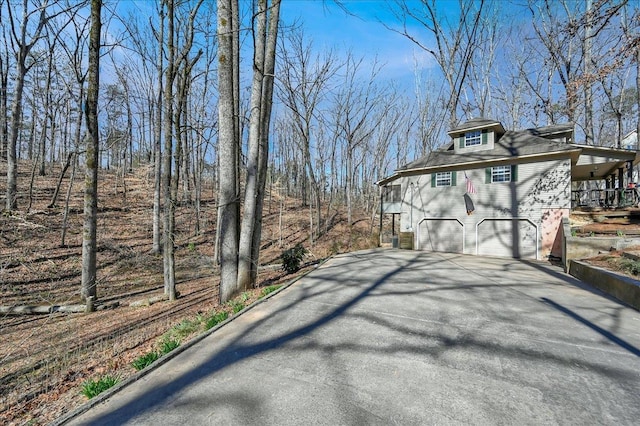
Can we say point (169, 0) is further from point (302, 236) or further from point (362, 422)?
point (302, 236)

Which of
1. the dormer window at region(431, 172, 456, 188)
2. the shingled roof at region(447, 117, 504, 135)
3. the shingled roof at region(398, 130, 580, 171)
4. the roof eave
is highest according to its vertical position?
the shingled roof at region(447, 117, 504, 135)

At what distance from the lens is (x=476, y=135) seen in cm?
1337

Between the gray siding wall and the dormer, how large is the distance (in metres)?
1.49

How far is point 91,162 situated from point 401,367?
28.1 feet

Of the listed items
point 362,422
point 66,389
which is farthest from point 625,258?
point 66,389

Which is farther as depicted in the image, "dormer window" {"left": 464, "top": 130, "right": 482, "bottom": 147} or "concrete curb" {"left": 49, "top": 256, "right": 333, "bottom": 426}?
"dormer window" {"left": 464, "top": 130, "right": 482, "bottom": 147}

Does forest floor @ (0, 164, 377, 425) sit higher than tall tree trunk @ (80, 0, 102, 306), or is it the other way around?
tall tree trunk @ (80, 0, 102, 306)

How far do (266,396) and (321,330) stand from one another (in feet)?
4.77

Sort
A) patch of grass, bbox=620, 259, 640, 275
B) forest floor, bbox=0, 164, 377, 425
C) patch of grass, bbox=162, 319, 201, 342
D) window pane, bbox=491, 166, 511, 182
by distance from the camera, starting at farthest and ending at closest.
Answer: window pane, bbox=491, 166, 511, 182 < patch of grass, bbox=620, 259, 640, 275 < patch of grass, bbox=162, 319, 201, 342 < forest floor, bbox=0, 164, 377, 425

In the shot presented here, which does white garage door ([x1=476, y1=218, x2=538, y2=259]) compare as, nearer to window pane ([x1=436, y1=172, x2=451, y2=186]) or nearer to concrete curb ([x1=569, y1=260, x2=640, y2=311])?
window pane ([x1=436, y1=172, x2=451, y2=186])

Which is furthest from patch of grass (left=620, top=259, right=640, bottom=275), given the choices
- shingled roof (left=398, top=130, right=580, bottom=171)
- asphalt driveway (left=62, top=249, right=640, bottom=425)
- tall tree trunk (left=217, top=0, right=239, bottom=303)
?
tall tree trunk (left=217, top=0, right=239, bottom=303)

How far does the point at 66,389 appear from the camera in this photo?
304 centimetres

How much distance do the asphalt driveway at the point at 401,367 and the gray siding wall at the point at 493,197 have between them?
24.4 feet

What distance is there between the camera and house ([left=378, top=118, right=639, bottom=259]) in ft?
35.9
